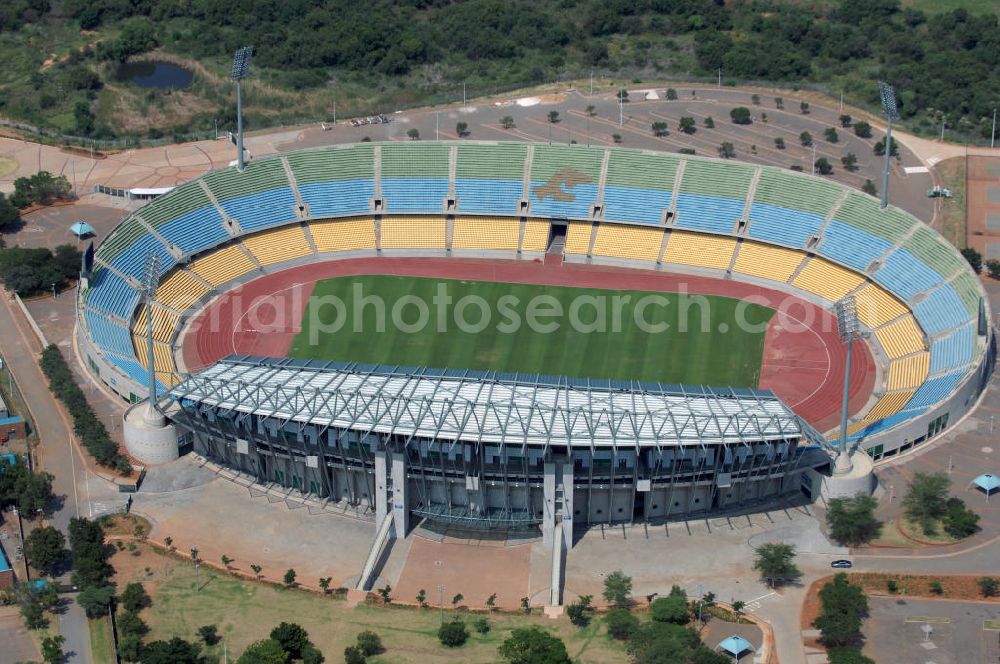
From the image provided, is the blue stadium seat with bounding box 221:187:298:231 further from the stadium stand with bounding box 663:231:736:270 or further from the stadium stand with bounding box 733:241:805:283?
the stadium stand with bounding box 733:241:805:283

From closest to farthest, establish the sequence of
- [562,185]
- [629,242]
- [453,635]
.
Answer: [453,635] < [629,242] < [562,185]

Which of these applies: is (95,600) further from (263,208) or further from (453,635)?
(263,208)

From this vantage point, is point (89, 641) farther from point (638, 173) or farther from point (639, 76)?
point (639, 76)

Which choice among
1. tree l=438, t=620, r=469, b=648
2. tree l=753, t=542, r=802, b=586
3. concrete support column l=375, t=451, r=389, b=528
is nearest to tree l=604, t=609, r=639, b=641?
tree l=438, t=620, r=469, b=648

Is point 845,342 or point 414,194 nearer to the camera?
point 845,342

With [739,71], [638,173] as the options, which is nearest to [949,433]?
[638,173]

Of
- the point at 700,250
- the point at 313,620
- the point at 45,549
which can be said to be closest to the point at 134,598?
the point at 45,549
